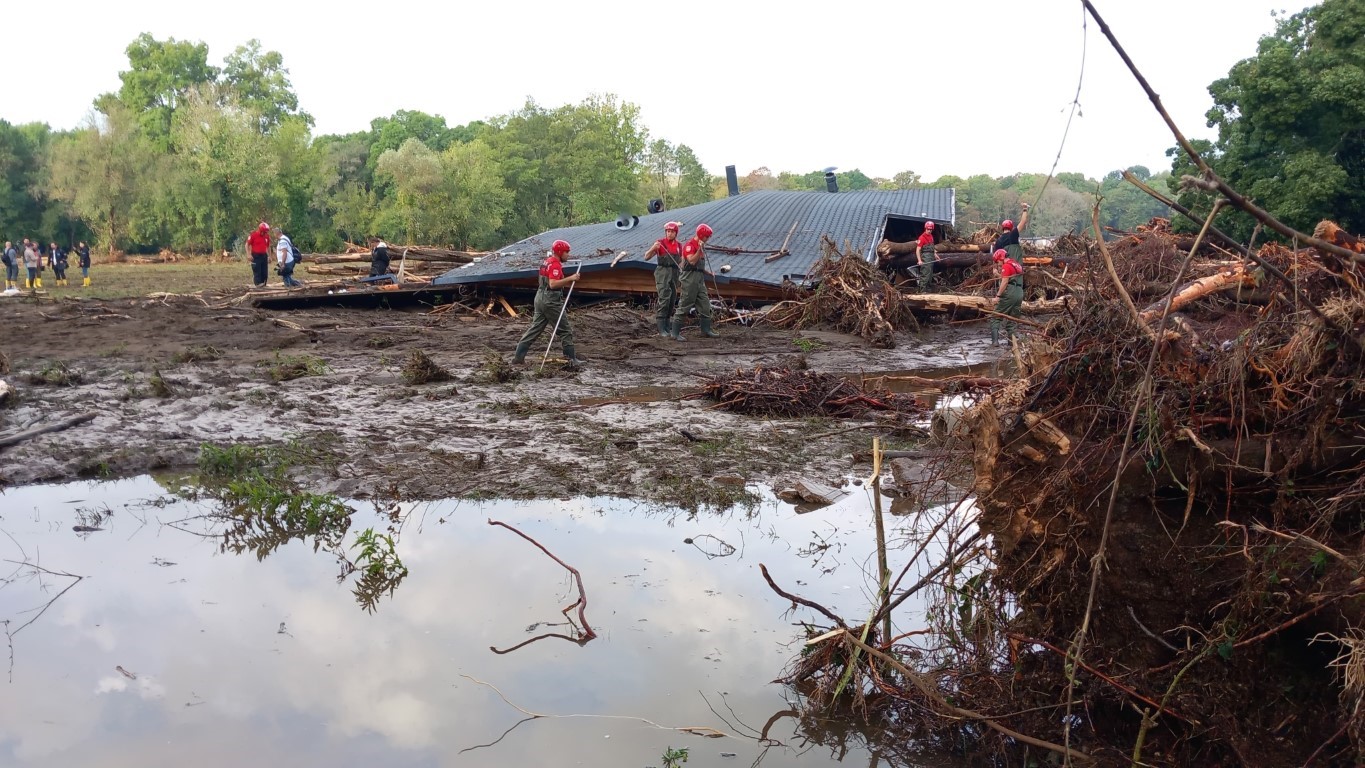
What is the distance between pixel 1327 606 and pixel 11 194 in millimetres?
63568

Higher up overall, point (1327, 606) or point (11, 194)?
point (11, 194)

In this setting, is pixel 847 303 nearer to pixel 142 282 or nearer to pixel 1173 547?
pixel 1173 547

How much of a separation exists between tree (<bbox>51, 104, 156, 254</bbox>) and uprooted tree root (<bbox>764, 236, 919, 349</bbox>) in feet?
147

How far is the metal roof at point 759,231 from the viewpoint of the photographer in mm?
19969

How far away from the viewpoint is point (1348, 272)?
3.49 meters

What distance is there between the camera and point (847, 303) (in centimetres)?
1706

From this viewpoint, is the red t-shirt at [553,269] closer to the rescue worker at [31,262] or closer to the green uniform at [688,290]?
the green uniform at [688,290]

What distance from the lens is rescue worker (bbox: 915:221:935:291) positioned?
20141mm

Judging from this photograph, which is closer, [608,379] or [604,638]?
[604,638]

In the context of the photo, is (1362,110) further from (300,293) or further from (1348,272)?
(300,293)

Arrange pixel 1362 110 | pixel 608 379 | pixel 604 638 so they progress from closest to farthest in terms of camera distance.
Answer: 1. pixel 604 638
2. pixel 608 379
3. pixel 1362 110

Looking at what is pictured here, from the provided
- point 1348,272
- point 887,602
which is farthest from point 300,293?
point 1348,272

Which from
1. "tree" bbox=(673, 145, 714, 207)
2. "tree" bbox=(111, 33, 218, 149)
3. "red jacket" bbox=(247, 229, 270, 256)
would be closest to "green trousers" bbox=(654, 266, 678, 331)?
"red jacket" bbox=(247, 229, 270, 256)

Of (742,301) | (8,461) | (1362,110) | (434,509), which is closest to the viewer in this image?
(434,509)
